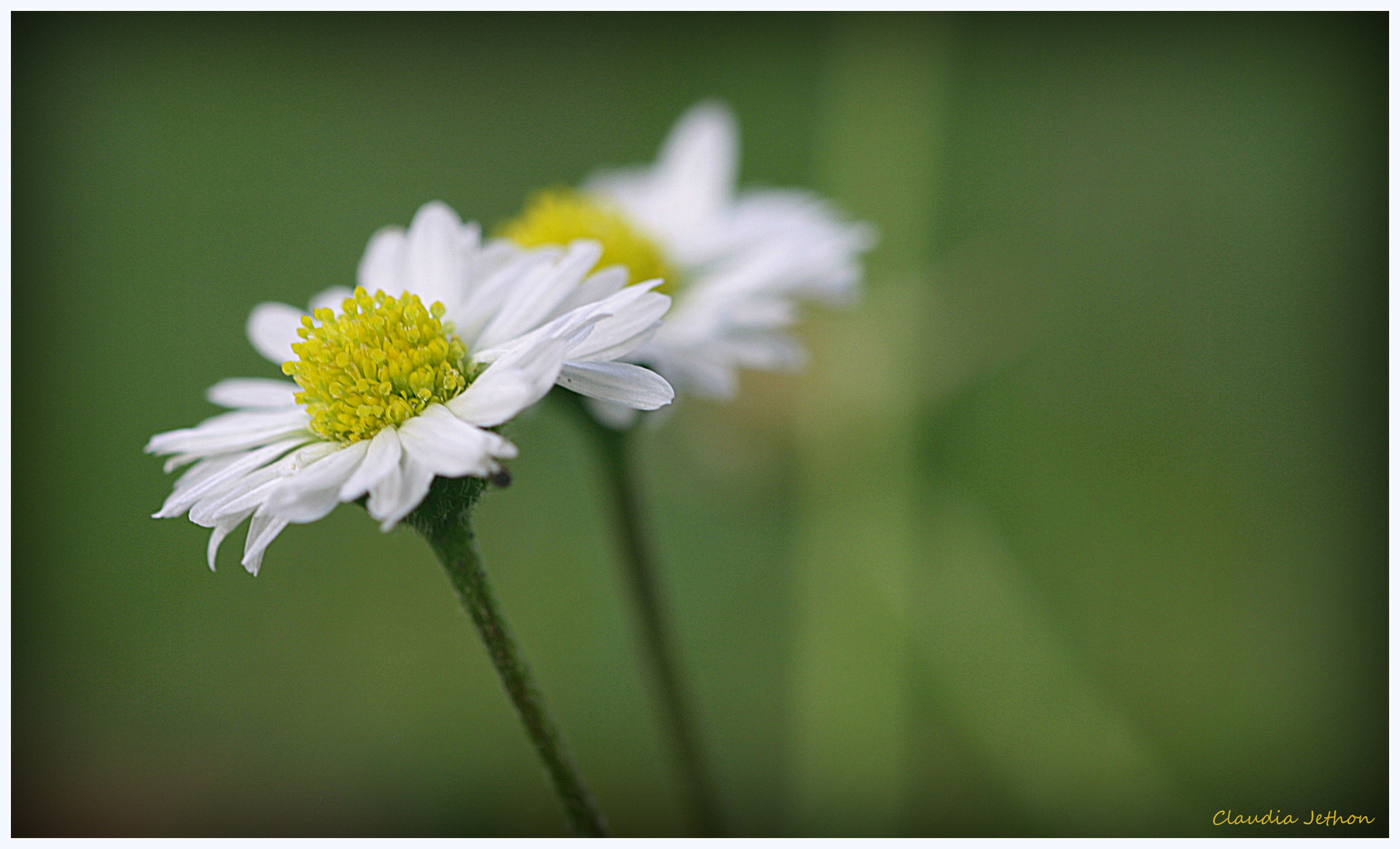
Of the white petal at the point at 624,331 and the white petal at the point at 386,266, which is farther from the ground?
the white petal at the point at 386,266

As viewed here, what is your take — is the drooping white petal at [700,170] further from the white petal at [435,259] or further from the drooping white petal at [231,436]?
the drooping white petal at [231,436]

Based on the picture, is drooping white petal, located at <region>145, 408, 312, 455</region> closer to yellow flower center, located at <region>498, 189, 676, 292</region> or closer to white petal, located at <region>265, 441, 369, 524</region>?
white petal, located at <region>265, 441, 369, 524</region>

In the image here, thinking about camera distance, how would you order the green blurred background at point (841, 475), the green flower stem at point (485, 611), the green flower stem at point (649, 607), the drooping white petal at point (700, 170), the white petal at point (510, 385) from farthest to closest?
1. the green blurred background at point (841, 475)
2. the drooping white petal at point (700, 170)
3. the green flower stem at point (649, 607)
4. the green flower stem at point (485, 611)
5. the white petal at point (510, 385)

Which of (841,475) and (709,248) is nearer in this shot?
(709,248)

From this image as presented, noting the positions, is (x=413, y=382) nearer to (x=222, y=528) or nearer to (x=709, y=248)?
(x=222, y=528)

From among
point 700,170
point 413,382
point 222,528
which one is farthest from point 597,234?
point 222,528
